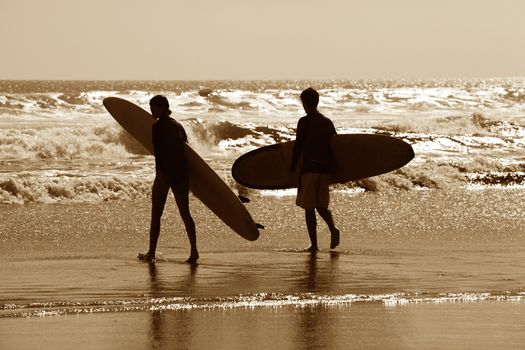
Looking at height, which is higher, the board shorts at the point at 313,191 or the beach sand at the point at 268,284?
the board shorts at the point at 313,191

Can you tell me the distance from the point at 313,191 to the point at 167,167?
1353 millimetres

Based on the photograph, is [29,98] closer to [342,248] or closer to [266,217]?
[266,217]

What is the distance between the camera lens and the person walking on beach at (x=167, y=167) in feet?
29.2

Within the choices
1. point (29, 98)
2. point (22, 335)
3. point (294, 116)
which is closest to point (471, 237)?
point (22, 335)

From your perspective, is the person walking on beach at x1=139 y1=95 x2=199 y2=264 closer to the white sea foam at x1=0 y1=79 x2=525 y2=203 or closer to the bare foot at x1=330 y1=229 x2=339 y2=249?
the bare foot at x1=330 y1=229 x2=339 y2=249

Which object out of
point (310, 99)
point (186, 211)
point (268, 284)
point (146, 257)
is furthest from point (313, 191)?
point (268, 284)

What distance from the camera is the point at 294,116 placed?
134ft

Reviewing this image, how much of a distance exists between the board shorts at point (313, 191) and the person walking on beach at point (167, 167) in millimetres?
1075

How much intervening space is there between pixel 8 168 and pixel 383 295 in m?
15.6

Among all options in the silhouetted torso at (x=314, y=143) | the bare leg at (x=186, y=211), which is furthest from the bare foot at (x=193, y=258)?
the silhouetted torso at (x=314, y=143)

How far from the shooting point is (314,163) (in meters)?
9.54

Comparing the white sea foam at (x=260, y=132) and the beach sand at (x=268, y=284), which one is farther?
the white sea foam at (x=260, y=132)

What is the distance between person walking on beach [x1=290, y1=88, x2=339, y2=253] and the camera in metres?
9.46

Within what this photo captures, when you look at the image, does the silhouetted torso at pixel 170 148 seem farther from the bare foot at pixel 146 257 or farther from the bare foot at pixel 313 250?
the bare foot at pixel 313 250
